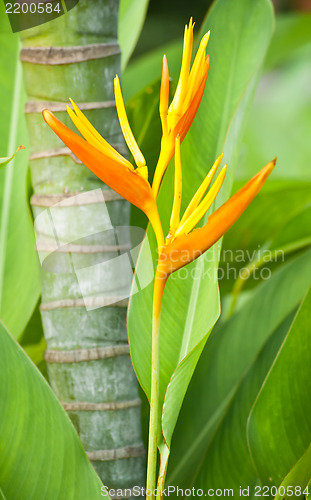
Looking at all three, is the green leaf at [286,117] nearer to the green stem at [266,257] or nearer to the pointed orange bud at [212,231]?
the green stem at [266,257]

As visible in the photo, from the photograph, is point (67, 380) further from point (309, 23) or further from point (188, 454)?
point (309, 23)

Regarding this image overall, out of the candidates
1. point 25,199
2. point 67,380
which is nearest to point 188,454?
point 67,380

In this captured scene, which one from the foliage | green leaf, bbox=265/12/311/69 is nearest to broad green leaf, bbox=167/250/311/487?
the foliage

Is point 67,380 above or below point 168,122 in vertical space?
below

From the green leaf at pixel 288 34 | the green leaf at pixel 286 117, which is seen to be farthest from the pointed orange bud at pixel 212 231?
the green leaf at pixel 286 117

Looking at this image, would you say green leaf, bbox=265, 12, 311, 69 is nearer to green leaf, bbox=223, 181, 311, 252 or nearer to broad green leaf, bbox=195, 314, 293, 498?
green leaf, bbox=223, 181, 311, 252

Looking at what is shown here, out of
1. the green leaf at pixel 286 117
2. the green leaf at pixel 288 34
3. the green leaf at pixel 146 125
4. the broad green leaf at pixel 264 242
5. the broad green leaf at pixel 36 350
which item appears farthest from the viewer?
the green leaf at pixel 286 117
